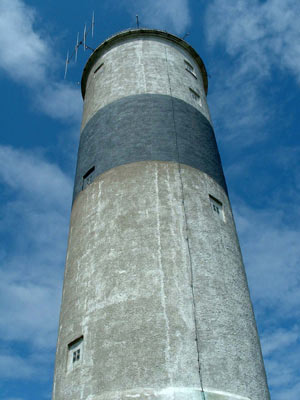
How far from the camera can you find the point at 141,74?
20125mm

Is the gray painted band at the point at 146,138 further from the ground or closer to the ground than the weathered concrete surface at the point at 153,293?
further from the ground

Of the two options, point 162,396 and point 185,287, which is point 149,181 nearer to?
point 185,287

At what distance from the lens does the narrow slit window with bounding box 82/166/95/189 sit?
57.7 feet

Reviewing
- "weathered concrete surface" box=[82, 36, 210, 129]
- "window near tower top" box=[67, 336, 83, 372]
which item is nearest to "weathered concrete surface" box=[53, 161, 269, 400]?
"window near tower top" box=[67, 336, 83, 372]

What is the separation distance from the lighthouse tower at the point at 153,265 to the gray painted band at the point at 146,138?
0.21 feet

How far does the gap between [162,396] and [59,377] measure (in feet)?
12.9

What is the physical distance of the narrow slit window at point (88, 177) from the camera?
1759 cm

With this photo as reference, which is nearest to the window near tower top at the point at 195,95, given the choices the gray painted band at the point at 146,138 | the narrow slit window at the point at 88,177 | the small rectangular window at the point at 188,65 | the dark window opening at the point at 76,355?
the gray painted band at the point at 146,138

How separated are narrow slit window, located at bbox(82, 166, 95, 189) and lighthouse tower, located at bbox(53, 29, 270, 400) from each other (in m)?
0.06

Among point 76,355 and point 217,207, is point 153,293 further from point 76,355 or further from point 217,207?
point 217,207

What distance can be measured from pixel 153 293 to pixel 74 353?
3161 millimetres

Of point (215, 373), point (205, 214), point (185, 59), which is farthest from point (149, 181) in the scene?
point (185, 59)

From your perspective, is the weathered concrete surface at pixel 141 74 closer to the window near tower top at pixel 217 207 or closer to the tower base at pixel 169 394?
the window near tower top at pixel 217 207

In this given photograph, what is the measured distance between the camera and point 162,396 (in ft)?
35.8
